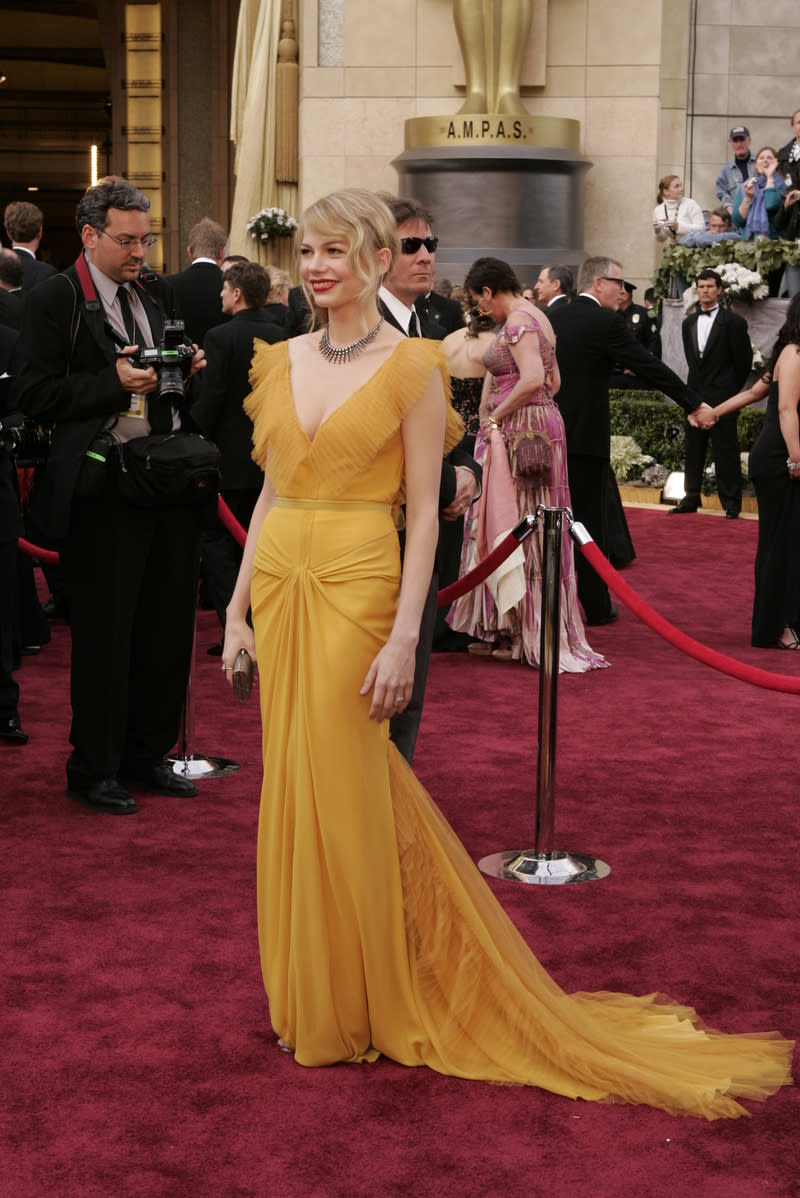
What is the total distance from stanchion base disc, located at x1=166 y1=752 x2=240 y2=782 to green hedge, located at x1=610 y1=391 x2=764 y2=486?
30.8 ft

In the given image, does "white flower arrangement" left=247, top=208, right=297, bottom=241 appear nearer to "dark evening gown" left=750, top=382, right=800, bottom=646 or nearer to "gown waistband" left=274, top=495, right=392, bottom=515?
"dark evening gown" left=750, top=382, right=800, bottom=646

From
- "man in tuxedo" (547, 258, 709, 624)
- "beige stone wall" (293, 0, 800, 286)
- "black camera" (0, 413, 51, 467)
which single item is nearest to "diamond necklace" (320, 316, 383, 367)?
"black camera" (0, 413, 51, 467)

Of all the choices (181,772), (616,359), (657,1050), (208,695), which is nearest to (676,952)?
(657,1050)

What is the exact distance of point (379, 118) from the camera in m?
18.4

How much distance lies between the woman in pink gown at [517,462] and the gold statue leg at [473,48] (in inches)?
410

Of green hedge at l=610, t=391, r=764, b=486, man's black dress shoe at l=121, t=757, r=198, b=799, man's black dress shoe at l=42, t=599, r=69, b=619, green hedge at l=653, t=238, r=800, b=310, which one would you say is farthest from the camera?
green hedge at l=610, t=391, r=764, b=486

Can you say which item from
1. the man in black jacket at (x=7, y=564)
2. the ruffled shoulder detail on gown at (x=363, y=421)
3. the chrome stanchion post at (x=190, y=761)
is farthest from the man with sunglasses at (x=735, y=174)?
the ruffled shoulder detail on gown at (x=363, y=421)

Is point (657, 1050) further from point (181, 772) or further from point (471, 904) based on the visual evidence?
point (181, 772)

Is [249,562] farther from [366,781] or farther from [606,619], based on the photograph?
[606,619]

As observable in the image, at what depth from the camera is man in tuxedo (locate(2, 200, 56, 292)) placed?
977 centimetres

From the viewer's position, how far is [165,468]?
529 cm

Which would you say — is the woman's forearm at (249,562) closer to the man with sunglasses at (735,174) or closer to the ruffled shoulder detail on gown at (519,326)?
the ruffled shoulder detail on gown at (519,326)

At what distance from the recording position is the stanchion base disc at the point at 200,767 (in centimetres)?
610

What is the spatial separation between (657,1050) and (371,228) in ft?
6.10
